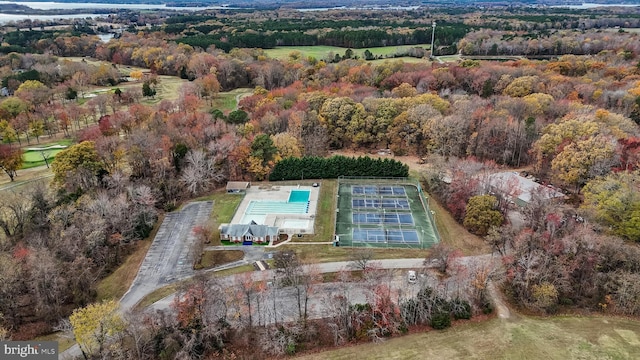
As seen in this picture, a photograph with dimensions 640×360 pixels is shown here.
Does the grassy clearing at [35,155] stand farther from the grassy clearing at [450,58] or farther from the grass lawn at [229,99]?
the grassy clearing at [450,58]

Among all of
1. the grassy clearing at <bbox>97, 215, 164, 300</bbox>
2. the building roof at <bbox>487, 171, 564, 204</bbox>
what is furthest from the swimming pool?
the building roof at <bbox>487, 171, 564, 204</bbox>

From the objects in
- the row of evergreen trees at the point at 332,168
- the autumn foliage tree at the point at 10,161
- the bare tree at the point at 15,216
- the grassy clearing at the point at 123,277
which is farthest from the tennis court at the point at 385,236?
the autumn foliage tree at the point at 10,161

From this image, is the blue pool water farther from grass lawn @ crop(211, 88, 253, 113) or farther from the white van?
grass lawn @ crop(211, 88, 253, 113)

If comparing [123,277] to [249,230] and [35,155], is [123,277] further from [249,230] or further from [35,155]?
[35,155]

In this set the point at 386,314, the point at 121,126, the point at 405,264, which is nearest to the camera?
the point at 386,314

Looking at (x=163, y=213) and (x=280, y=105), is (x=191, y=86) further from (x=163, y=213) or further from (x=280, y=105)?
(x=163, y=213)

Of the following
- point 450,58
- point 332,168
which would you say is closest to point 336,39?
point 450,58

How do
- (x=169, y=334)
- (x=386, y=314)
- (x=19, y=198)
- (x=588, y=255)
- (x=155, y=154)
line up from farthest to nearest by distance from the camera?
1. (x=155, y=154)
2. (x=19, y=198)
3. (x=588, y=255)
4. (x=386, y=314)
5. (x=169, y=334)

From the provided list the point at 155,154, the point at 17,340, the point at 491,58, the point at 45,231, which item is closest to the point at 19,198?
the point at 45,231
